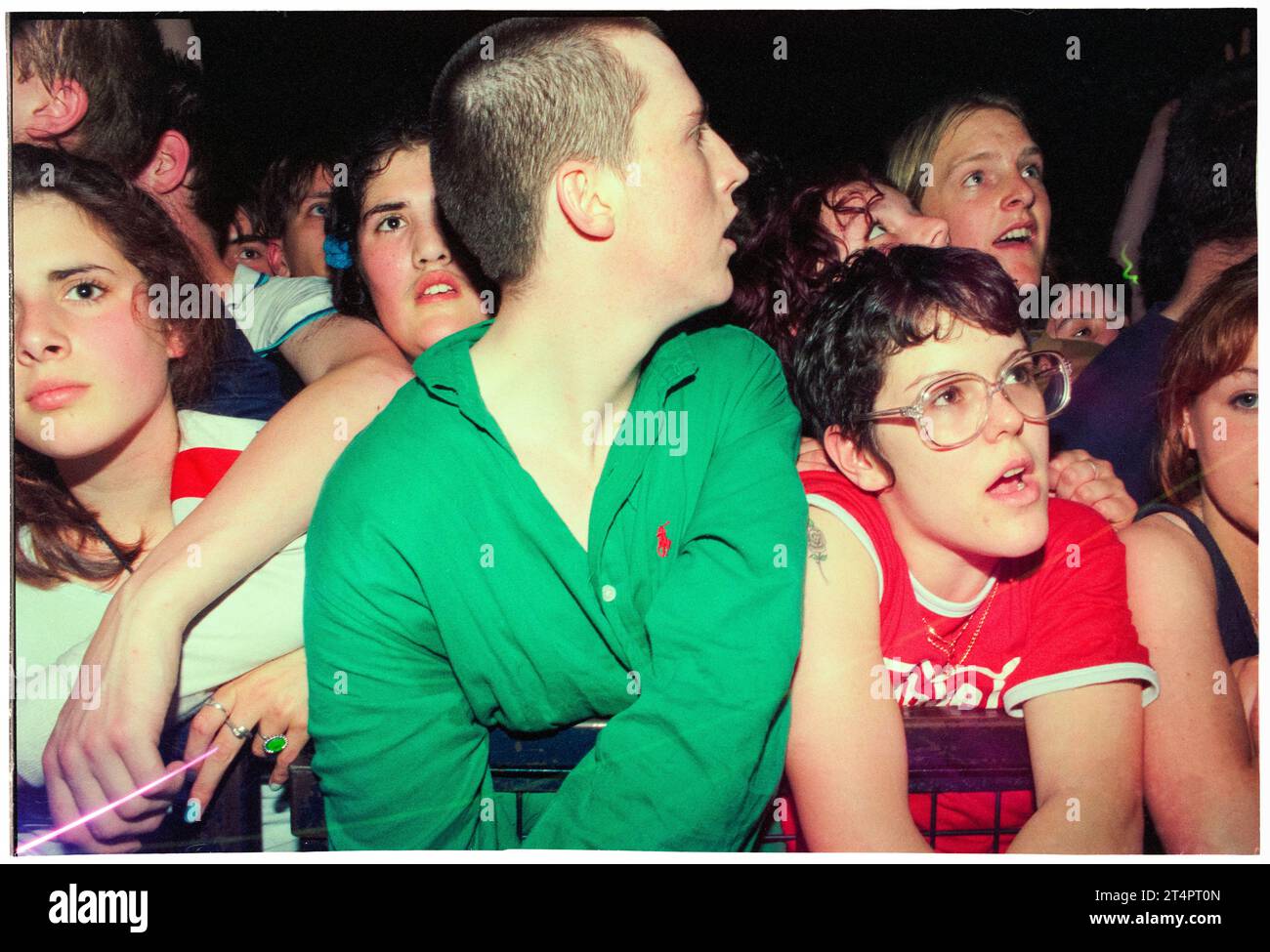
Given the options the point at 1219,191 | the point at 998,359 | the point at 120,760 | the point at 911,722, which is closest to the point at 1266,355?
the point at 1219,191

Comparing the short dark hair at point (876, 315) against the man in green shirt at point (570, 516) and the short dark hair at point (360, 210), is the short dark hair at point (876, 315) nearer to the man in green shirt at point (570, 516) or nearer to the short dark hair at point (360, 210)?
the man in green shirt at point (570, 516)

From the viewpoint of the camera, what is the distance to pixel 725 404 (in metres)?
1.74

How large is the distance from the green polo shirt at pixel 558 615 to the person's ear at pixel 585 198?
9.6 inches

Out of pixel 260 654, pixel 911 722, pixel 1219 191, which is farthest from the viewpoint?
pixel 1219 191

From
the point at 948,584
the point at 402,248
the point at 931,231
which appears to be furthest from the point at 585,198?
the point at 948,584

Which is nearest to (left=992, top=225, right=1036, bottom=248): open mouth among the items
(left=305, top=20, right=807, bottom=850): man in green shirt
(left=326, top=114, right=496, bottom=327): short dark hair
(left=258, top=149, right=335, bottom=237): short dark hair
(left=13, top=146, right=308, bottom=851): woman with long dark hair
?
(left=305, top=20, right=807, bottom=850): man in green shirt

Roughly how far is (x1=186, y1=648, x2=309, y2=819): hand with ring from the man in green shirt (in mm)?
96

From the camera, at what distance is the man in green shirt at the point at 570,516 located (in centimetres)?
163

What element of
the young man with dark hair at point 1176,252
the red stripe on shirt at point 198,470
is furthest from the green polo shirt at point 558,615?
the young man with dark hair at point 1176,252

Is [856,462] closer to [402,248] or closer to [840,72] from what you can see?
[840,72]

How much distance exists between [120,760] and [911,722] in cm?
124

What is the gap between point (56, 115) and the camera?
183 cm

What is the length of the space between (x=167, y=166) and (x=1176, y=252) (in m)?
1.73

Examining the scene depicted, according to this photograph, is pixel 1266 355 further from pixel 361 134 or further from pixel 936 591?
pixel 361 134
